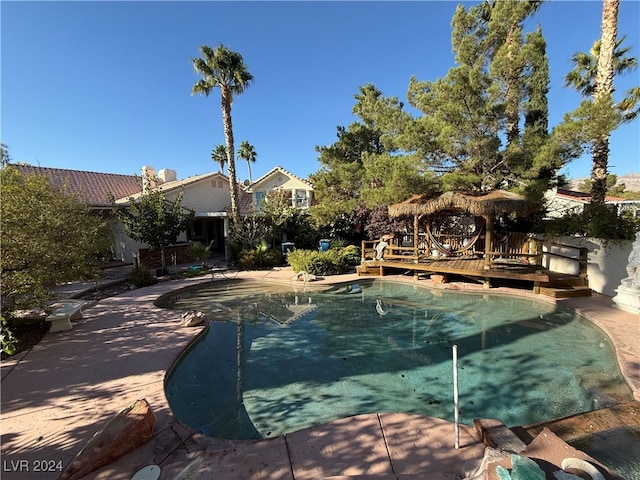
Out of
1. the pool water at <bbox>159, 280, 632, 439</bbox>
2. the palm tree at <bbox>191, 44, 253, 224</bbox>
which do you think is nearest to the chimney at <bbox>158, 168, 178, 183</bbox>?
the palm tree at <bbox>191, 44, 253, 224</bbox>

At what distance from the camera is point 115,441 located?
3168 mm

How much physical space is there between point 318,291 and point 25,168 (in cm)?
1992

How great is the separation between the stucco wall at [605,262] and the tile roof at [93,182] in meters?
21.3

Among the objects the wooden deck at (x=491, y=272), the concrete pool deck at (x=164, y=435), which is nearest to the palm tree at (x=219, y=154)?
the wooden deck at (x=491, y=272)

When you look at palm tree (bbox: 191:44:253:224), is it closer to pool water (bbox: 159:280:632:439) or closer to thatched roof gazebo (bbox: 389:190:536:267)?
thatched roof gazebo (bbox: 389:190:536:267)

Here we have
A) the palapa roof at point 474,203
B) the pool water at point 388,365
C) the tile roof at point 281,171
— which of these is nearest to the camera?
the pool water at point 388,365

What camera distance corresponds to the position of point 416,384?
207 inches

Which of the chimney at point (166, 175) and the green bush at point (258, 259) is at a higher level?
the chimney at point (166, 175)

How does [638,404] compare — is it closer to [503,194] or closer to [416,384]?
[416,384]

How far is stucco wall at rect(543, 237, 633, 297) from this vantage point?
8.69 metres

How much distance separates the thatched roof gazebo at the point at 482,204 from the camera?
35.2ft

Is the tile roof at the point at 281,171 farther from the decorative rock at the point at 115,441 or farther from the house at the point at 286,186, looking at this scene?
the decorative rock at the point at 115,441

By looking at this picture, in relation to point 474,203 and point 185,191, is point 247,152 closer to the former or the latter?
point 185,191

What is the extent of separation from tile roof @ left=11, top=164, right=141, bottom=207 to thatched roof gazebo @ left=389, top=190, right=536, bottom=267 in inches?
611
